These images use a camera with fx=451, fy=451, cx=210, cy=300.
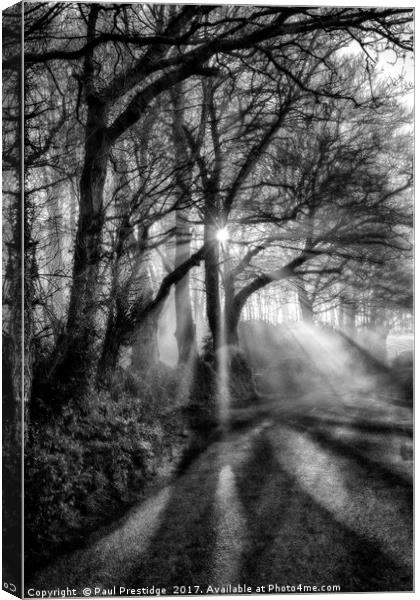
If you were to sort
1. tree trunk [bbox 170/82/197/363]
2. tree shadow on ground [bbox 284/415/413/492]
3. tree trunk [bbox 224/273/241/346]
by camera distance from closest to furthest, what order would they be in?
tree shadow on ground [bbox 284/415/413/492]
tree trunk [bbox 170/82/197/363]
tree trunk [bbox 224/273/241/346]

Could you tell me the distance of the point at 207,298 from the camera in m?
3.99

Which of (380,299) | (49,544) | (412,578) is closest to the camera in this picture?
(49,544)

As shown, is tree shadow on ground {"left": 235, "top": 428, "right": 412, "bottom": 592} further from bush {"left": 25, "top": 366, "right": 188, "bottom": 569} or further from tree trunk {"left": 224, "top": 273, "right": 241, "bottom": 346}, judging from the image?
tree trunk {"left": 224, "top": 273, "right": 241, "bottom": 346}

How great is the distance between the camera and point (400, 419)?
12.1 feet

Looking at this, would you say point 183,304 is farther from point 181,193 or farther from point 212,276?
point 181,193

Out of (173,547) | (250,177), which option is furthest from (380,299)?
(173,547)

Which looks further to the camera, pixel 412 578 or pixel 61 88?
pixel 61 88

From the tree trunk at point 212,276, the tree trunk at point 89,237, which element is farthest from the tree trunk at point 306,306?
the tree trunk at point 89,237

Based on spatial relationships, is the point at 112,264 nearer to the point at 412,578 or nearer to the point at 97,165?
the point at 97,165

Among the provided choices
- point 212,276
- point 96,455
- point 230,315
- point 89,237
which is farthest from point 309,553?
point 89,237

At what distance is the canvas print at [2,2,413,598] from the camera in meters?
3.14

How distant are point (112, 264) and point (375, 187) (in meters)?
2.31

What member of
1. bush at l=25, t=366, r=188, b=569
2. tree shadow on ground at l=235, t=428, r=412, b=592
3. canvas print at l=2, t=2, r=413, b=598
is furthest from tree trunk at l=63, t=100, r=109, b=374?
tree shadow on ground at l=235, t=428, r=412, b=592

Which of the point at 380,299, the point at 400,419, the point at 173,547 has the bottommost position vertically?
the point at 173,547
